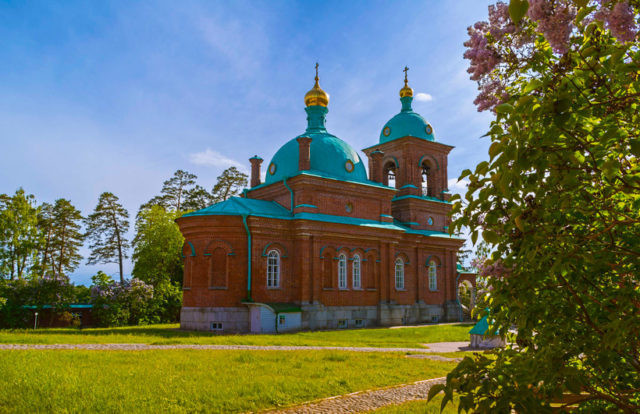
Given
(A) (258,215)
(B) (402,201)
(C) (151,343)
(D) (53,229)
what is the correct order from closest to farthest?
(C) (151,343)
(A) (258,215)
(B) (402,201)
(D) (53,229)

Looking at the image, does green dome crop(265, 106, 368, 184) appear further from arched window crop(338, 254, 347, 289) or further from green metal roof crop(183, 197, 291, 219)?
arched window crop(338, 254, 347, 289)

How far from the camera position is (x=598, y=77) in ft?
7.28

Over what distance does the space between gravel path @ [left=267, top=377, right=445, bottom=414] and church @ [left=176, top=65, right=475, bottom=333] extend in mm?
12521

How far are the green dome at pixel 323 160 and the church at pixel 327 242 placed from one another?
0.21 ft

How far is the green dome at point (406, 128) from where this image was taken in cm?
2895

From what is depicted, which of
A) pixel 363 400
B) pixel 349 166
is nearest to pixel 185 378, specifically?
pixel 363 400

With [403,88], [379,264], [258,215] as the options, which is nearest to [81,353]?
[258,215]

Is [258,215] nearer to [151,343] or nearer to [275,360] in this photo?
[151,343]

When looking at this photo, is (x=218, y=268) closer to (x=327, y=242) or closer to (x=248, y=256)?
(x=248, y=256)

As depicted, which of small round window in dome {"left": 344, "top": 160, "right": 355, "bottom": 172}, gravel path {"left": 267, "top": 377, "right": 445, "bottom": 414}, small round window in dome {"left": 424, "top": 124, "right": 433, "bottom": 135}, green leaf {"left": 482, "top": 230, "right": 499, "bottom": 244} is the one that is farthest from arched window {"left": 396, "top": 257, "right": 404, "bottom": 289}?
green leaf {"left": 482, "top": 230, "right": 499, "bottom": 244}

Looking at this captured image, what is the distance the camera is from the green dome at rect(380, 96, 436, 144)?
29.0 m

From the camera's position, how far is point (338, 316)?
22594 mm

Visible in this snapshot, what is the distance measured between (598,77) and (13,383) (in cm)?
860

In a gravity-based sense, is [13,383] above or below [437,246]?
below
